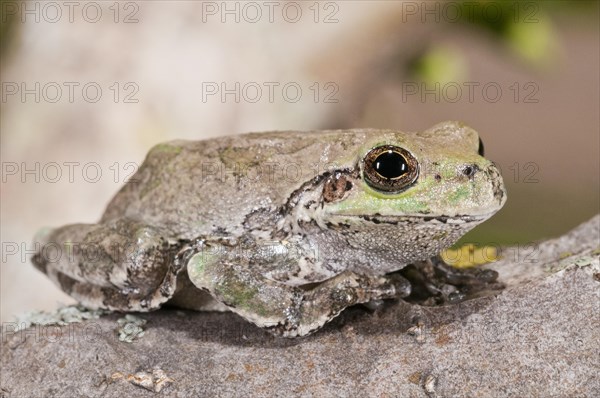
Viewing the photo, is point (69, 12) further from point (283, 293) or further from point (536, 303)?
point (536, 303)

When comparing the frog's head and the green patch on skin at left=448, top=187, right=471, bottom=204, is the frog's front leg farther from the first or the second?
the green patch on skin at left=448, top=187, right=471, bottom=204

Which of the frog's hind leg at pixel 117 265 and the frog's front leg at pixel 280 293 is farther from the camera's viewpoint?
the frog's hind leg at pixel 117 265

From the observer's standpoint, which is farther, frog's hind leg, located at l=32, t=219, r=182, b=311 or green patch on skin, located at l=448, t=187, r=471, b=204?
frog's hind leg, located at l=32, t=219, r=182, b=311

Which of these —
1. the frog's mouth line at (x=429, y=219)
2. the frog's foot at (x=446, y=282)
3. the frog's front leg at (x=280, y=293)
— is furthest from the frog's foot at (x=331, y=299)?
the frog's mouth line at (x=429, y=219)

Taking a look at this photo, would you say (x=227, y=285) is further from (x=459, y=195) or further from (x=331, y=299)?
(x=459, y=195)

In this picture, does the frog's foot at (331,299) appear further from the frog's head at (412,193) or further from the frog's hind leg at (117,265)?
the frog's hind leg at (117,265)

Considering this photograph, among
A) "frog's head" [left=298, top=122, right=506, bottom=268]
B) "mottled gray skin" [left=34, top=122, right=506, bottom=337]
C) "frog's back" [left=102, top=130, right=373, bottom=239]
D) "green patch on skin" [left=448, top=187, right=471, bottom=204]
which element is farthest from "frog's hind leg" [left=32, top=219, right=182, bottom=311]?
"green patch on skin" [left=448, top=187, right=471, bottom=204]
